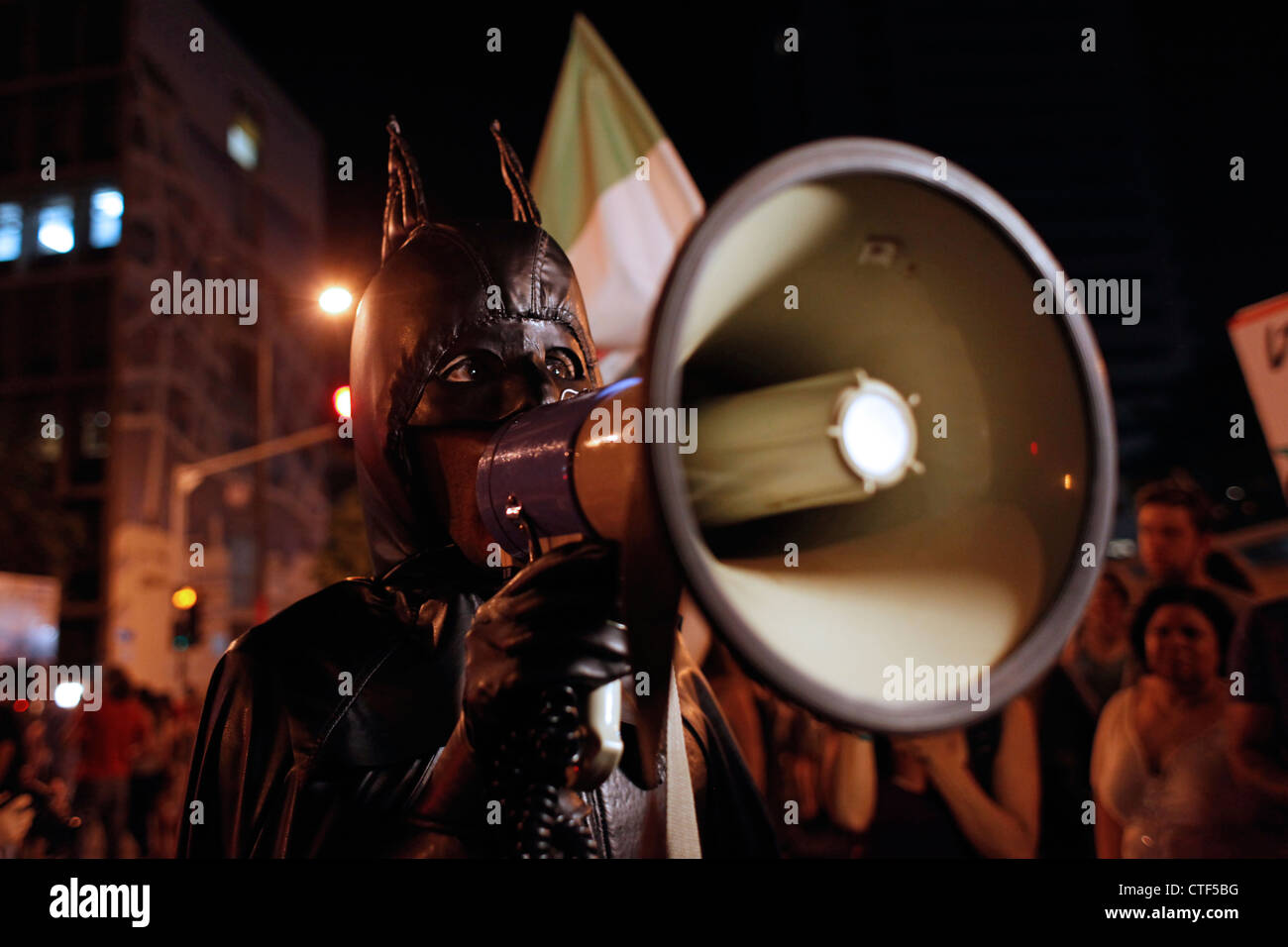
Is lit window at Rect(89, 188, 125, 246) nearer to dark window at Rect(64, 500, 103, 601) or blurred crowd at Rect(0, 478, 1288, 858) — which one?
dark window at Rect(64, 500, 103, 601)

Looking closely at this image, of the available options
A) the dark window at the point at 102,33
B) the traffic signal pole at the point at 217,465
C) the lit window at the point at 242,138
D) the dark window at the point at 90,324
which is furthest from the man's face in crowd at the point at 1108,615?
the dark window at the point at 102,33

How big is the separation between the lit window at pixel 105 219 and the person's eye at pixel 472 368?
3153cm

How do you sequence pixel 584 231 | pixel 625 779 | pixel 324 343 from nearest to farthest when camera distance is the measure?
pixel 625 779
pixel 584 231
pixel 324 343

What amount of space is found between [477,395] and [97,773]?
772 cm

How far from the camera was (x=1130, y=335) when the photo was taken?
55.8m

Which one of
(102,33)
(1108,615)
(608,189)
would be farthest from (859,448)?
(102,33)

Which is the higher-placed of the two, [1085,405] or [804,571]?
[1085,405]

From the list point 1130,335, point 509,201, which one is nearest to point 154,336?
point 509,201

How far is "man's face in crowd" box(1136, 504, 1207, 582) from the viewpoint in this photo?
13.0 ft

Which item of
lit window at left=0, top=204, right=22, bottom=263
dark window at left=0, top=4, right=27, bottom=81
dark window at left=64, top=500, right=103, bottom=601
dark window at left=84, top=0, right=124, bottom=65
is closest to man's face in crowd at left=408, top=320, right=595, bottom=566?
dark window at left=64, top=500, right=103, bottom=601

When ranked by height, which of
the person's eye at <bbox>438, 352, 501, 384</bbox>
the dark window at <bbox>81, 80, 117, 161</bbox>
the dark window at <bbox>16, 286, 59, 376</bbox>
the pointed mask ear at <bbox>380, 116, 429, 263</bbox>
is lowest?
the person's eye at <bbox>438, 352, 501, 384</bbox>

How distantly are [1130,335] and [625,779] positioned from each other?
60.5 metres

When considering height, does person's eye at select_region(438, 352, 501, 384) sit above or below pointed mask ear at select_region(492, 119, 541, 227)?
below
